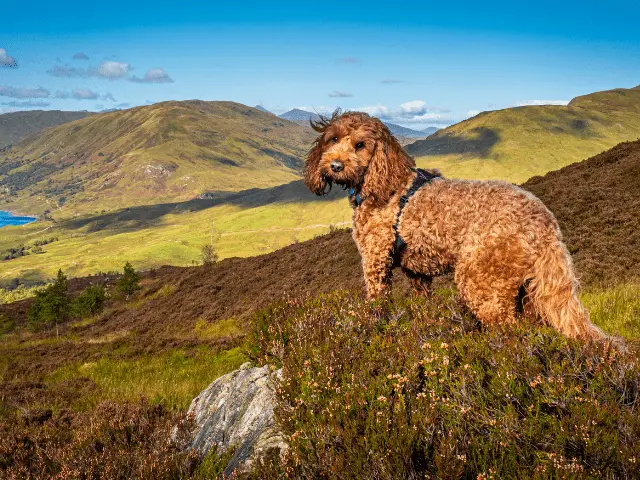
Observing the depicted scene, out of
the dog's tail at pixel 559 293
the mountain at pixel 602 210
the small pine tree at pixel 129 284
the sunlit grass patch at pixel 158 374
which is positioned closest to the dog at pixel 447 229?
the dog's tail at pixel 559 293

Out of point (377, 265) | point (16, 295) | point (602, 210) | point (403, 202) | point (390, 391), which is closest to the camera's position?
point (390, 391)

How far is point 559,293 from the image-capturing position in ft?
14.2

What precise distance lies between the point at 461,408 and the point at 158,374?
10.6m

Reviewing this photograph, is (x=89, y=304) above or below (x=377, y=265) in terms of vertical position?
below

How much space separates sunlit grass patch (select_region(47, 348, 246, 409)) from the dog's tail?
6580 millimetres

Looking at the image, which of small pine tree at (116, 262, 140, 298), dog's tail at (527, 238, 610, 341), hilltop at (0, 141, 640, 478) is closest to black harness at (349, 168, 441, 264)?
hilltop at (0, 141, 640, 478)

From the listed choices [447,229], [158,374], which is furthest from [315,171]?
[158,374]

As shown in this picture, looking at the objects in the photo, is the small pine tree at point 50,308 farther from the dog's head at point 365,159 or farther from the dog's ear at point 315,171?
the dog's head at point 365,159

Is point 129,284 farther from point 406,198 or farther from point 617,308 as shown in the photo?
point 617,308

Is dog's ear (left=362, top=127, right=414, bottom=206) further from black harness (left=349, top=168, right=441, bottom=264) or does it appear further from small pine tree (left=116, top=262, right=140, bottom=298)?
small pine tree (left=116, top=262, right=140, bottom=298)

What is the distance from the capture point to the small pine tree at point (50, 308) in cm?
5509

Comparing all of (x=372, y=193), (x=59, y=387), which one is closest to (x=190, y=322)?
(x=59, y=387)

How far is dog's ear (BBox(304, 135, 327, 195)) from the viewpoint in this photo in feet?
21.2

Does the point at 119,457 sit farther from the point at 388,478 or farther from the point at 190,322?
the point at 190,322
